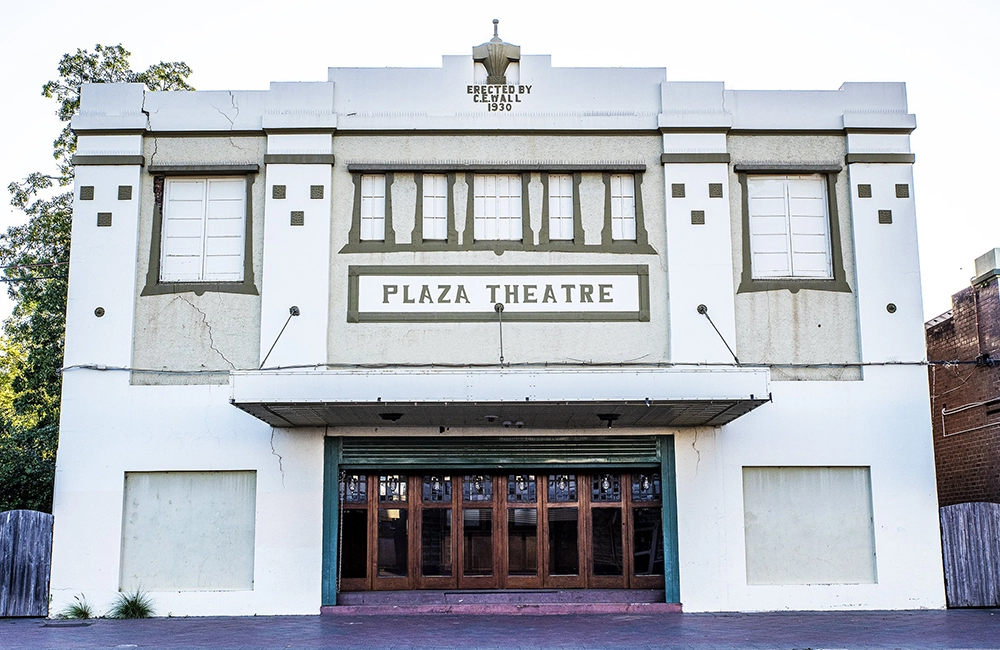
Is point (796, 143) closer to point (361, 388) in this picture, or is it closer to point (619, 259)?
point (619, 259)

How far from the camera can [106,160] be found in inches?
699

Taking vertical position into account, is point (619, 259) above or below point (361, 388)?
above

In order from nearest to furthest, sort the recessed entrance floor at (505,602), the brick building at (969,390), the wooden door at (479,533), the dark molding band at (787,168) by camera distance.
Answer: the recessed entrance floor at (505,602), the wooden door at (479,533), the dark molding band at (787,168), the brick building at (969,390)

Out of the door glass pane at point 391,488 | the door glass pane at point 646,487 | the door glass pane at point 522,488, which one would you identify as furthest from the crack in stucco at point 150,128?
the door glass pane at point 646,487

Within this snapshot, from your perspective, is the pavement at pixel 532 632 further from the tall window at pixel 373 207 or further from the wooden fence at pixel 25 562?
the tall window at pixel 373 207

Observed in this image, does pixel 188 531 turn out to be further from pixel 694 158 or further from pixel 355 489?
pixel 694 158

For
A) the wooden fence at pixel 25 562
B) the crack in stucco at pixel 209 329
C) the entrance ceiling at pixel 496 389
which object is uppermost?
the crack in stucco at pixel 209 329

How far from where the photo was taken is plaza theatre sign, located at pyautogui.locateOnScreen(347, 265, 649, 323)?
17.3 metres

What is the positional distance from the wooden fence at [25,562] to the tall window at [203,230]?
422 cm

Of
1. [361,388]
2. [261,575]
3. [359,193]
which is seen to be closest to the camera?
[361,388]

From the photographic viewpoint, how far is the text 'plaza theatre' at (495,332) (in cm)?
1697

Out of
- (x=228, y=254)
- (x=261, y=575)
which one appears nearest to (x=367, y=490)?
(x=261, y=575)

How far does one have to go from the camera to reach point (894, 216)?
1783cm

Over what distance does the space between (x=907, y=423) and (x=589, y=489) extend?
16.6ft
